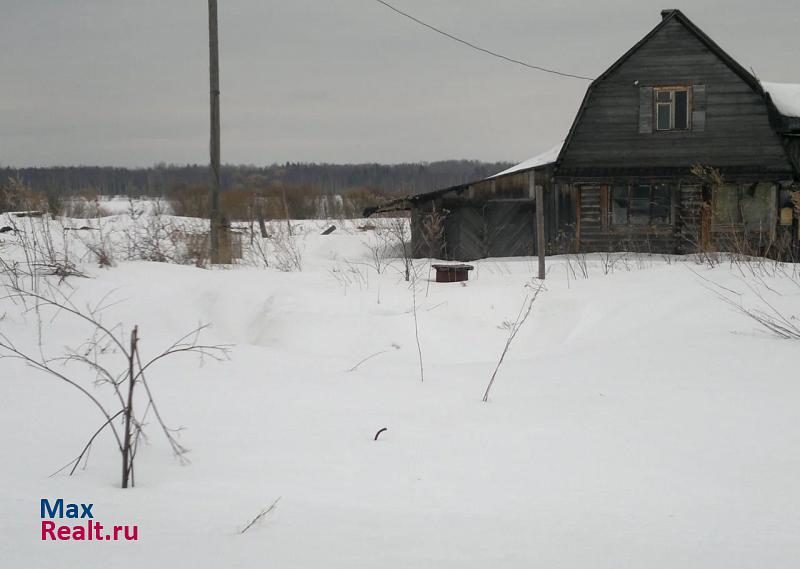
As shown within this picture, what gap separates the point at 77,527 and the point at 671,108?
741 inches

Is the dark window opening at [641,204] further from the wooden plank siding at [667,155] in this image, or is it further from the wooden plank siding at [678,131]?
the wooden plank siding at [678,131]

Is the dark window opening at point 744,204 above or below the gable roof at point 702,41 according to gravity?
below

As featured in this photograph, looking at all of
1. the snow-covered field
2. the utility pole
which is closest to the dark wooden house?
the utility pole

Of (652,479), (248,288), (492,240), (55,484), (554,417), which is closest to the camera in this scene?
(55,484)

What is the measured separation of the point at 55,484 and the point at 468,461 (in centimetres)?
184

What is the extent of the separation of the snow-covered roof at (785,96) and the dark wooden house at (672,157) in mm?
64

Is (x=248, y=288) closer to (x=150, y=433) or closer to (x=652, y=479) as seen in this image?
(x=150, y=433)

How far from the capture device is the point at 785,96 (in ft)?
62.2

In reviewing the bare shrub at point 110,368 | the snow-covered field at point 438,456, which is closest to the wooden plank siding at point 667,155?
the snow-covered field at point 438,456

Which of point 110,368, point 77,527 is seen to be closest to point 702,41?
point 110,368

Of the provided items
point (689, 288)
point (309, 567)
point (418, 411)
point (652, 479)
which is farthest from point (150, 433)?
point (689, 288)

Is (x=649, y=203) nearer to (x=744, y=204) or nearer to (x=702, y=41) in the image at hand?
(x=744, y=204)

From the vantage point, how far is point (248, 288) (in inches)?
353

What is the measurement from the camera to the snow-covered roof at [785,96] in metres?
18.1
